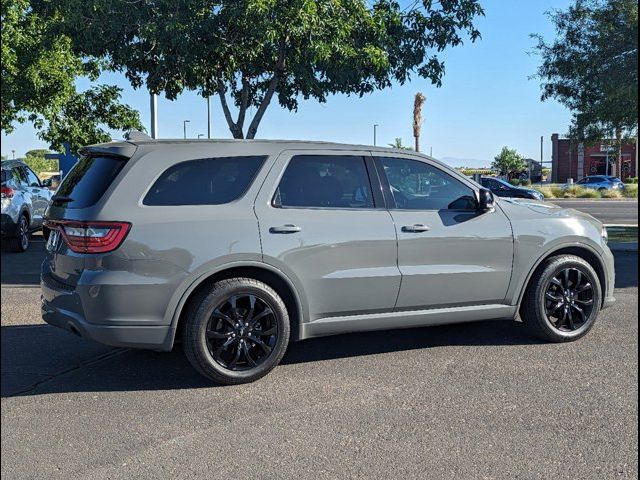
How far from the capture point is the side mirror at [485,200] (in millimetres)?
5750

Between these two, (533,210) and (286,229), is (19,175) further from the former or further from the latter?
(533,210)

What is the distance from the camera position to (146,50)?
14.6 metres

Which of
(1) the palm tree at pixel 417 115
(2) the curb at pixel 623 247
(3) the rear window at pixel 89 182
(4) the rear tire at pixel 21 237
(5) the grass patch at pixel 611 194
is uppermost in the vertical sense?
(1) the palm tree at pixel 417 115

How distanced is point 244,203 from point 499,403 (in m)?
2.19

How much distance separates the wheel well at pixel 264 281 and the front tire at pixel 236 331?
57mm

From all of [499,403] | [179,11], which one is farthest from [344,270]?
[179,11]

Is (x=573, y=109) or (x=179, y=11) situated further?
(x=573, y=109)

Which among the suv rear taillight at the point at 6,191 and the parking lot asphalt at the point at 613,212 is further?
the parking lot asphalt at the point at 613,212

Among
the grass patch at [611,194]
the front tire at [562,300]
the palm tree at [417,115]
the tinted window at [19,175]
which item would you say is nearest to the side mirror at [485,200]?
the front tire at [562,300]

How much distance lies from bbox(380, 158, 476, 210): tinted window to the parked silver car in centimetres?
875

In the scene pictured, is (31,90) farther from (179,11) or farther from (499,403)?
(499,403)

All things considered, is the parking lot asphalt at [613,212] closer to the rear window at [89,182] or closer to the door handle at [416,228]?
the door handle at [416,228]

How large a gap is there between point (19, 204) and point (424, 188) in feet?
32.2

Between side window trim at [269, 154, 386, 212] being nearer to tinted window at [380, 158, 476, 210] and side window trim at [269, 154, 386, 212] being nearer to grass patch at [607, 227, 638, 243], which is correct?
tinted window at [380, 158, 476, 210]
